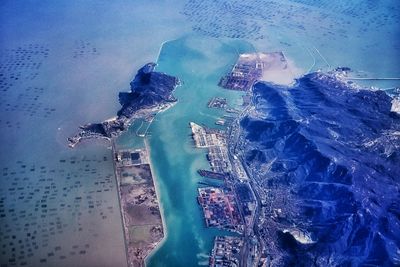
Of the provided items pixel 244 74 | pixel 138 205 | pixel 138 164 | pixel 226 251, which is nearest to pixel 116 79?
pixel 138 164

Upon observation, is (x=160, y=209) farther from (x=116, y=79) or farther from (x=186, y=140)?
(x=116, y=79)

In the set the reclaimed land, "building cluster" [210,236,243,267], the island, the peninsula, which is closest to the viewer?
"building cluster" [210,236,243,267]

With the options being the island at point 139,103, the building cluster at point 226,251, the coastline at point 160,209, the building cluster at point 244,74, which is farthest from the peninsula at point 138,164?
the building cluster at point 244,74

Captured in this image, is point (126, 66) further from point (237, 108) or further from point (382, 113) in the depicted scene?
point (382, 113)

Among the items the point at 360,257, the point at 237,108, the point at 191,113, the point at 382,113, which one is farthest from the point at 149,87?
the point at 360,257

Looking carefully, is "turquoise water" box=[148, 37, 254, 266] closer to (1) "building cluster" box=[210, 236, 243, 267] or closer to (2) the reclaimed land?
(1) "building cluster" box=[210, 236, 243, 267]

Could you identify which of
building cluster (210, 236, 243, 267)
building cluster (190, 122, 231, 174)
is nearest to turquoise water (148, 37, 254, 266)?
building cluster (210, 236, 243, 267)
